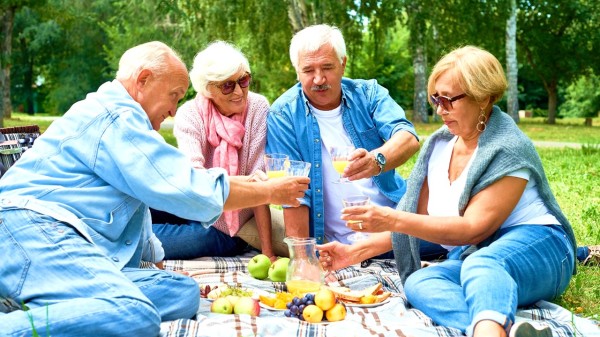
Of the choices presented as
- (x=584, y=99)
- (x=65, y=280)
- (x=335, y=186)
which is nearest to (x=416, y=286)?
(x=335, y=186)

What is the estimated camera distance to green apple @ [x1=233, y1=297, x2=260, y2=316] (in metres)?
4.39

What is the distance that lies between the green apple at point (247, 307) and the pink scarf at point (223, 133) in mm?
1632

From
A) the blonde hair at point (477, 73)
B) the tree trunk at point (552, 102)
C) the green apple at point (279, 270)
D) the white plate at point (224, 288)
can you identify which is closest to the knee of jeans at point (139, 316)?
the white plate at point (224, 288)

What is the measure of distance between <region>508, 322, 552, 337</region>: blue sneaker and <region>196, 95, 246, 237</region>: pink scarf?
2943 millimetres

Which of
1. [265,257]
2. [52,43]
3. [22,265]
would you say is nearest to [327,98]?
[265,257]

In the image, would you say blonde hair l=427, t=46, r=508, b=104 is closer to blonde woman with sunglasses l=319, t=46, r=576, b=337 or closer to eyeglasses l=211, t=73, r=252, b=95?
blonde woman with sunglasses l=319, t=46, r=576, b=337

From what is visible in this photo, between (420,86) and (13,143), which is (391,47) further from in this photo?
(13,143)

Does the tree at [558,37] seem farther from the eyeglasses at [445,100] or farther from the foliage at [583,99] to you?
the eyeglasses at [445,100]

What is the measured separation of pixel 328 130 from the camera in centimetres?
598

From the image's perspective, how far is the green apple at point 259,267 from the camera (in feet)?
17.9

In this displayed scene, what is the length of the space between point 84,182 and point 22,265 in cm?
50

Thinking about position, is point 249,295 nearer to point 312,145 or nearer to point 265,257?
point 265,257

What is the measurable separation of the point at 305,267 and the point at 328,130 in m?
1.49

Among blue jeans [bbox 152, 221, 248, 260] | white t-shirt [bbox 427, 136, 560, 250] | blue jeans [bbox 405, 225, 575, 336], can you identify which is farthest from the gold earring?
blue jeans [bbox 152, 221, 248, 260]
